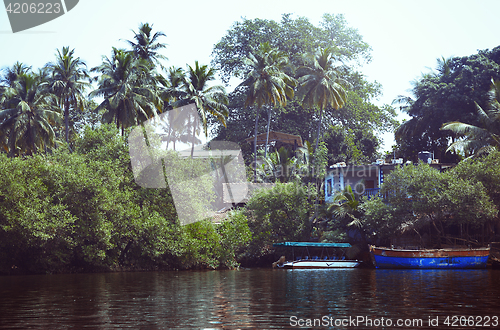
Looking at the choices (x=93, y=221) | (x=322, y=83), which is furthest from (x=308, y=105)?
(x=93, y=221)

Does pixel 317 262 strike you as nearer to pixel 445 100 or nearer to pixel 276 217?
pixel 276 217

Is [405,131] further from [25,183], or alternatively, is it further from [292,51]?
[25,183]

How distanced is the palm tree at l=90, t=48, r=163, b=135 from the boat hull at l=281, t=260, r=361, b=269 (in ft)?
51.2

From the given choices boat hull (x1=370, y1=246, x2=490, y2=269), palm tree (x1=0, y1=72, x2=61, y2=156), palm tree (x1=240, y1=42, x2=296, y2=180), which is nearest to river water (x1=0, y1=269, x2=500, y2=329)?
boat hull (x1=370, y1=246, x2=490, y2=269)

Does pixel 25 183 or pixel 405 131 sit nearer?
pixel 25 183

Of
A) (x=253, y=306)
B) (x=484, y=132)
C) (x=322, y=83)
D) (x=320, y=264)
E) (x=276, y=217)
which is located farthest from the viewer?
(x=322, y=83)

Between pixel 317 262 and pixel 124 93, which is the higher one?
pixel 124 93

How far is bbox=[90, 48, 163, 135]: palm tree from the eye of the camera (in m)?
37.2

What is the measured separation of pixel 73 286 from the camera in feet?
63.8

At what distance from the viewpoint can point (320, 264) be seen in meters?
32.5

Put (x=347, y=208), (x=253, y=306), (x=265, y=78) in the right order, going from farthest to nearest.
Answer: (x=265, y=78)
(x=347, y=208)
(x=253, y=306)

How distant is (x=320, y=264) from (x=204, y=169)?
32.7 feet

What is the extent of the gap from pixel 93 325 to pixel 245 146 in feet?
147

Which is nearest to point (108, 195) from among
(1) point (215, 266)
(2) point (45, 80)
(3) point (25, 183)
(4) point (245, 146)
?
(3) point (25, 183)
